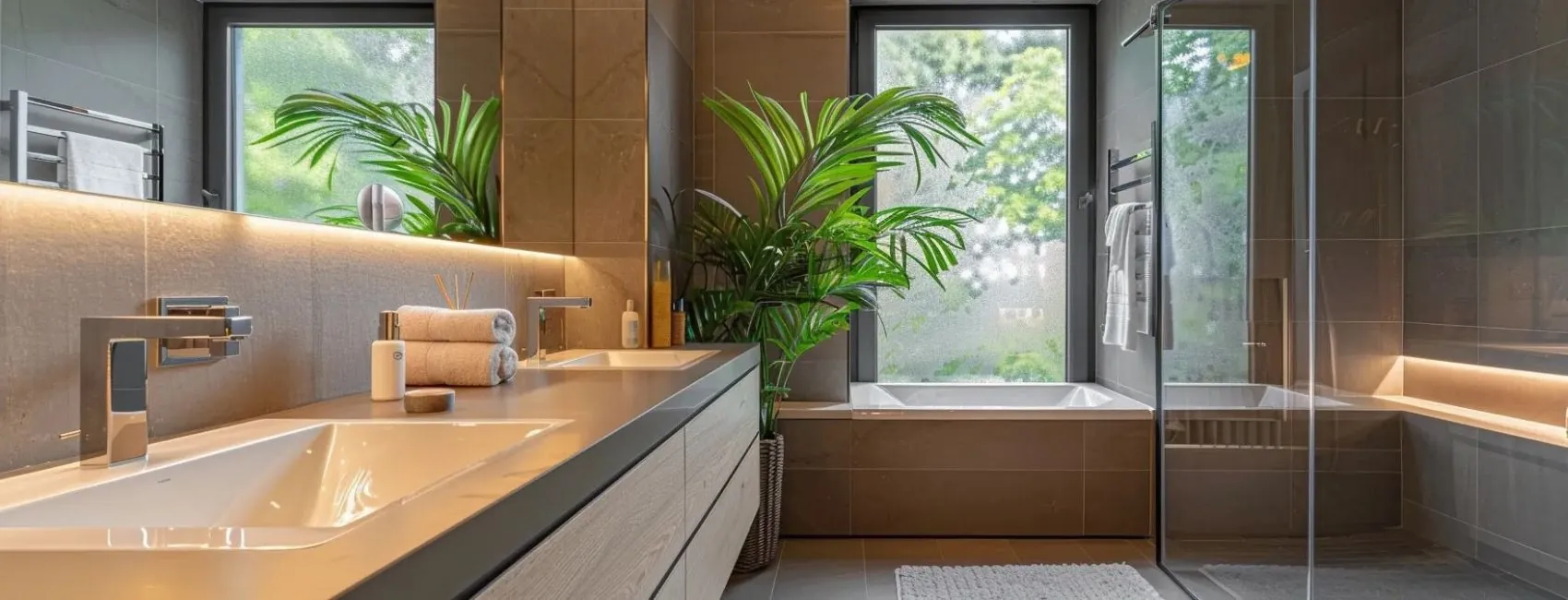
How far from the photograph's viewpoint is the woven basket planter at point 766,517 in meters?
3.05

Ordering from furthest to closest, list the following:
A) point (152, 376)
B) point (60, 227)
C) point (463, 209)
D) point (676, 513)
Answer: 1. point (463, 209)
2. point (676, 513)
3. point (152, 376)
4. point (60, 227)

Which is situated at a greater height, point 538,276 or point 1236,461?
point 538,276

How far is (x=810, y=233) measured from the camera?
2984 mm

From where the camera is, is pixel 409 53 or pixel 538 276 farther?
pixel 538 276

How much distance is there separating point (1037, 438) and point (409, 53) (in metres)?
2.58

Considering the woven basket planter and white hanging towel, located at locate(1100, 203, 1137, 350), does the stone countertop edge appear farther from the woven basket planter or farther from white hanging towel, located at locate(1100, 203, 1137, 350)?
white hanging towel, located at locate(1100, 203, 1137, 350)

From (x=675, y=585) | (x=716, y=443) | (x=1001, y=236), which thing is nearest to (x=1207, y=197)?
(x=1001, y=236)

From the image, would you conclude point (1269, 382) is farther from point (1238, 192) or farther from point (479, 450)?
point (479, 450)

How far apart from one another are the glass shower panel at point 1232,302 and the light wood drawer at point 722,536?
1387mm

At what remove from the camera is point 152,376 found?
1.08 meters

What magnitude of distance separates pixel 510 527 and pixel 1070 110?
3.82 metres

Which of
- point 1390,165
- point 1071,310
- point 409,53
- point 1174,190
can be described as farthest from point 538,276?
point 1071,310

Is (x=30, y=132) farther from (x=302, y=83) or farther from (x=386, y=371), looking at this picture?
(x=386, y=371)

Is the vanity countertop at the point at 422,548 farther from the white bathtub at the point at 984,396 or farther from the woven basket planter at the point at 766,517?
the white bathtub at the point at 984,396
